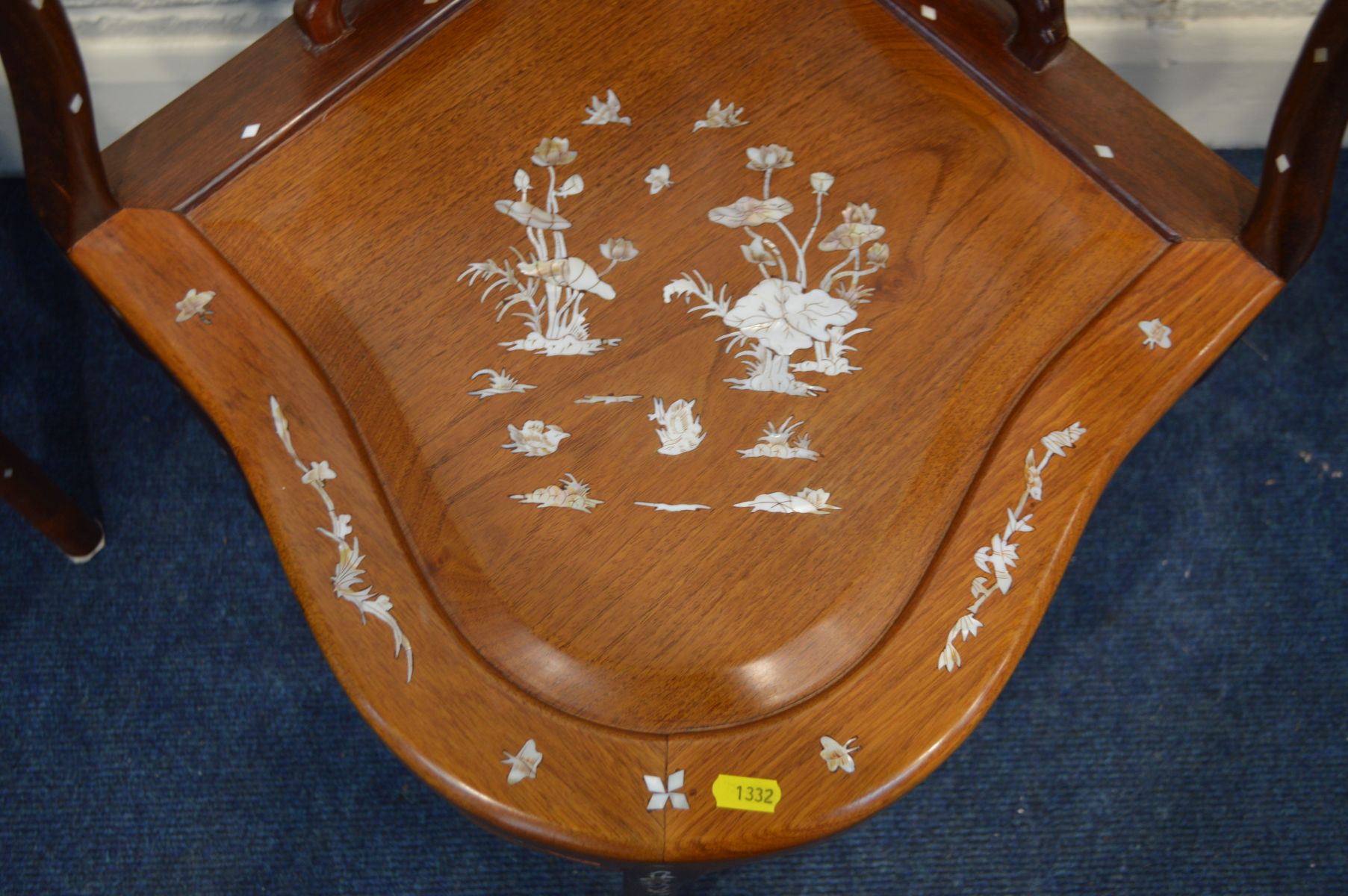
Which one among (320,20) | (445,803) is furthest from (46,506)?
(320,20)

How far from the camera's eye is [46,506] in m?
1.03

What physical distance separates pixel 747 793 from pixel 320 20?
533 mm

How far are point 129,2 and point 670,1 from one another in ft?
1.89

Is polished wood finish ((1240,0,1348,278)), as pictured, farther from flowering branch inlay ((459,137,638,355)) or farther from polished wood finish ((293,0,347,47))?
polished wood finish ((293,0,347,47))

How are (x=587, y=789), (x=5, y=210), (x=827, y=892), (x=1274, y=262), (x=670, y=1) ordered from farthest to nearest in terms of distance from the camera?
(x=5, y=210) → (x=827, y=892) → (x=670, y=1) → (x=1274, y=262) → (x=587, y=789)

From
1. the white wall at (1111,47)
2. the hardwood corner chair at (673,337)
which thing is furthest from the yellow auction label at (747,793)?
the white wall at (1111,47)

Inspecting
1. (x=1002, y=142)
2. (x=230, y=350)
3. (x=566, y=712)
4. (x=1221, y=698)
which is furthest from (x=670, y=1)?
(x=1221, y=698)

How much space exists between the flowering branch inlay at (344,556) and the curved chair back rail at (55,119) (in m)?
0.16

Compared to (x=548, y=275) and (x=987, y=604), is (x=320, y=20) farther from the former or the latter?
(x=987, y=604)

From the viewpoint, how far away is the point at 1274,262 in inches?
27.1

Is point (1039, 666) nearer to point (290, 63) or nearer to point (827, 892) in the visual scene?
point (827, 892)

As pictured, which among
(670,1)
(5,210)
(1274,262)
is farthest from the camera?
(5,210)

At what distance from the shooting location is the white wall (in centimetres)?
108

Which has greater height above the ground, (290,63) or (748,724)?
(290,63)
